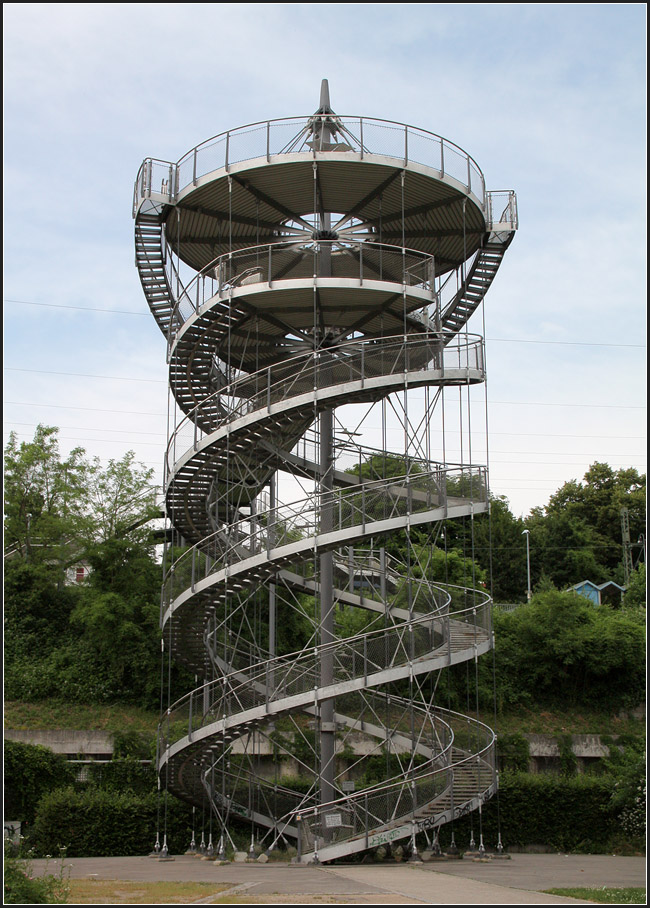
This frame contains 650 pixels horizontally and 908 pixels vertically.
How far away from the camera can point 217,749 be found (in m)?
23.2

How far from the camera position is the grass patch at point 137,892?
13.3 m

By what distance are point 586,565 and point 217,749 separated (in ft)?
115

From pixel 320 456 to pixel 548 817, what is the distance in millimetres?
12015

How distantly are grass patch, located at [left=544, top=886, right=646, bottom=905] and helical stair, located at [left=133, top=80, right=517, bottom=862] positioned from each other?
6.14m

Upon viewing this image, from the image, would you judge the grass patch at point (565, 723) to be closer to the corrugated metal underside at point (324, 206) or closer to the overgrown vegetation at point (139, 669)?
the overgrown vegetation at point (139, 669)

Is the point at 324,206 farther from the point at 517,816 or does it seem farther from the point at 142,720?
the point at 142,720

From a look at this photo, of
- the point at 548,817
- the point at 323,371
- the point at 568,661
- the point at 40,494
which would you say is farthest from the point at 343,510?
the point at 40,494

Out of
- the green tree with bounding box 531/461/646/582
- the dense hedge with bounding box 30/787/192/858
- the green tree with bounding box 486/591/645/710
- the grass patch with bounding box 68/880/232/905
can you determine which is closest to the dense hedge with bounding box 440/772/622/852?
the green tree with bounding box 486/591/645/710

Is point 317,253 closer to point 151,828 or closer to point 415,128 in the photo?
point 415,128

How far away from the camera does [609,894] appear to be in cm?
1407

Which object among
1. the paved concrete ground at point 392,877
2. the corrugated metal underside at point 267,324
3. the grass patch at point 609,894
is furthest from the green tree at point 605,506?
the grass patch at point 609,894

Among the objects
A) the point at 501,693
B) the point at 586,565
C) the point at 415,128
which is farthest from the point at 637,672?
the point at 415,128

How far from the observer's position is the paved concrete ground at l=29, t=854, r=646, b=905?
13.9 meters

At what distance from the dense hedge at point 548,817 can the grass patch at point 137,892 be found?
13.5m
